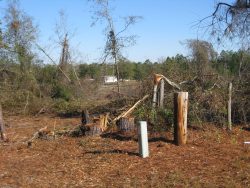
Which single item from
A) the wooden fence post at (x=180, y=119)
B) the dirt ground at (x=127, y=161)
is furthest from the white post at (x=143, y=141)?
the wooden fence post at (x=180, y=119)

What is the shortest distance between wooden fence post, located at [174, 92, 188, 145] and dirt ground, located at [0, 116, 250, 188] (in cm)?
20

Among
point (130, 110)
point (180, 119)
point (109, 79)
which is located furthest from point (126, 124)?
point (109, 79)

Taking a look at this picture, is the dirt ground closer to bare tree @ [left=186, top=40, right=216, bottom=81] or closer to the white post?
the white post

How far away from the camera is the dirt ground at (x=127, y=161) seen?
714cm

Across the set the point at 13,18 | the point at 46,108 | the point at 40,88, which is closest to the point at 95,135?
the point at 46,108

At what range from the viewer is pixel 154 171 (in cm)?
768

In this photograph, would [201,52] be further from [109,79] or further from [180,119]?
[180,119]

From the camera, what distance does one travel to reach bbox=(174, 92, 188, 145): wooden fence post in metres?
9.74

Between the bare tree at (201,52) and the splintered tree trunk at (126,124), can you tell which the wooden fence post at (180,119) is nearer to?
the splintered tree trunk at (126,124)

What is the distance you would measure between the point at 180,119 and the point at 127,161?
194 cm

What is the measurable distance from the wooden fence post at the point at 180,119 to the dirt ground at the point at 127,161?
0.20 metres

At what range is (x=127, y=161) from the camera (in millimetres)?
8531

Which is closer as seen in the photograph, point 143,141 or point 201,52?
point 143,141

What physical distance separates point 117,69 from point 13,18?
→ 25.4 feet
